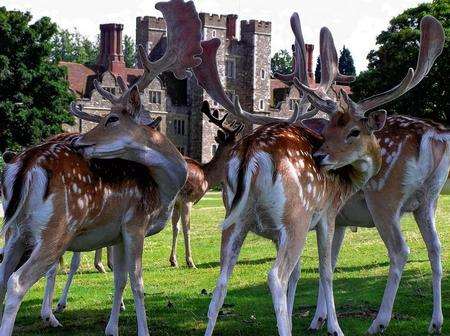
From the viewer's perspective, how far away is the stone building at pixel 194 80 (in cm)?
8281

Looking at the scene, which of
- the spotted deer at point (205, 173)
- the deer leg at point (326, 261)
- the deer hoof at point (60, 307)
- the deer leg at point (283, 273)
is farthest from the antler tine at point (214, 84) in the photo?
the deer hoof at point (60, 307)

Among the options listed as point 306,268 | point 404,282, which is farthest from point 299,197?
point 306,268

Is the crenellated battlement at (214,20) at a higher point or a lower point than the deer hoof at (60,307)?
higher

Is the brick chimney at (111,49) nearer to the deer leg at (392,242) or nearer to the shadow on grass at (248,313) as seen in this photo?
the shadow on grass at (248,313)

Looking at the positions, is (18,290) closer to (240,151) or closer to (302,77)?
(240,151)

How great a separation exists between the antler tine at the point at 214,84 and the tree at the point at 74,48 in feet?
392

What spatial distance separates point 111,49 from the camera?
8681cm

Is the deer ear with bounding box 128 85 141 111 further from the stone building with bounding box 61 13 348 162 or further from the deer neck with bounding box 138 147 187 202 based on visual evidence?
the stone building with bounding box 61 13 348 162

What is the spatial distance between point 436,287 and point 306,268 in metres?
5.53

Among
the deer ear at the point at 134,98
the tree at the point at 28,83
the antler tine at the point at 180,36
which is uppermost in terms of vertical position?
the antler tine at the point at 180,36

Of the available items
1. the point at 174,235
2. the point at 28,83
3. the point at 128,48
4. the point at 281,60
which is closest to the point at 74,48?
the point at 128,48

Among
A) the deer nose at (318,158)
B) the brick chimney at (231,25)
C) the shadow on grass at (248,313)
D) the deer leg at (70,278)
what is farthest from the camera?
the brick chimney at (231,25)

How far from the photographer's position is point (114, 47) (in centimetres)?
8712

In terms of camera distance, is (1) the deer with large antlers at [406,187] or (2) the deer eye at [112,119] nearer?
(2) the deer eye at [112,119]
